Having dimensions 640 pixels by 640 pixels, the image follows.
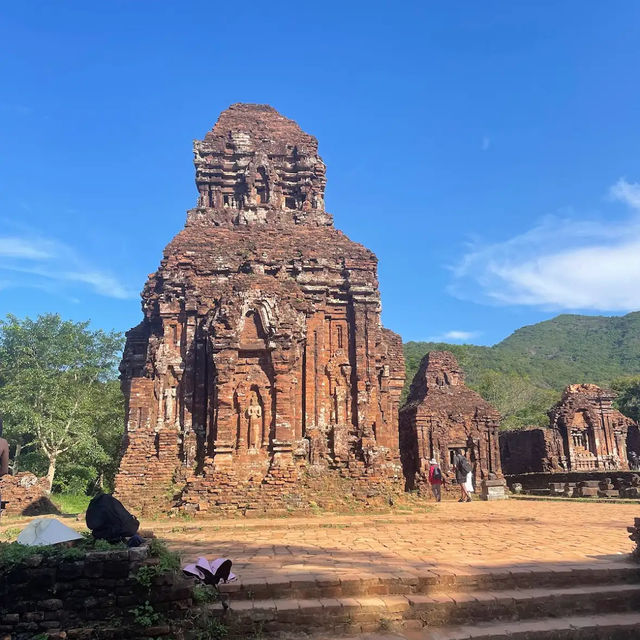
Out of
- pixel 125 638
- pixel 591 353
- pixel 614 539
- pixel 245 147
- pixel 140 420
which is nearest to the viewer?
pixel 125 638

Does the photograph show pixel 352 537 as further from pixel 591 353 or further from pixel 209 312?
pixel 591 353

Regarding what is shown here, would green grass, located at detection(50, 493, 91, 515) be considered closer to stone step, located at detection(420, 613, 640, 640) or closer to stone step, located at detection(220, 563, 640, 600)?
stone step, located at detection(220, 563, 640, 600)

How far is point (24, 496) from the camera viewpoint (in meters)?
16.9

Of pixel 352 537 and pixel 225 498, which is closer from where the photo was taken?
pixel 352 537

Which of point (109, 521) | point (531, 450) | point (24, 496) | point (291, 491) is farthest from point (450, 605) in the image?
point (531, 450)

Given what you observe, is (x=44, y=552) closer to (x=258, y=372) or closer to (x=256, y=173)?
(x=258, y=372)

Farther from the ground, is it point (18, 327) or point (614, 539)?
point (18, 327)

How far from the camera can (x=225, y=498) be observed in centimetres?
1277

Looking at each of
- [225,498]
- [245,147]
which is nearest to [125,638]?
[225,498]

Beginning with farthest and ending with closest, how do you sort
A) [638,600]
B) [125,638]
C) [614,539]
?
[614,539] < [638,600] < [125,638]

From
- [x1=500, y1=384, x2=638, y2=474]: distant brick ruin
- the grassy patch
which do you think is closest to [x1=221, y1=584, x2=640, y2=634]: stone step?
the grassy patch

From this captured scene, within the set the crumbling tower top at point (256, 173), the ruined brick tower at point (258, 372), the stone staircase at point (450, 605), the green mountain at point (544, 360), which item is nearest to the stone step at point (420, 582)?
the stone staircase at point (450, 605)

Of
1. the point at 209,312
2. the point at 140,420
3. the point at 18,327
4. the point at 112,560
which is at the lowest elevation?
the point at 112,560

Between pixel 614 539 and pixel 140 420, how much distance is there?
1125cm
